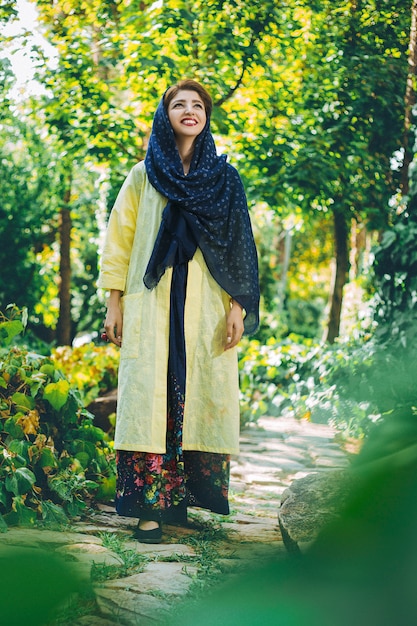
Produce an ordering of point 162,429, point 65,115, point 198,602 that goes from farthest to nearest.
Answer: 1. point 65,115
2. point 162,429
3. point 198,602

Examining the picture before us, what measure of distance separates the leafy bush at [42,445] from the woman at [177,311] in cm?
26

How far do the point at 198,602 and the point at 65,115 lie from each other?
4.49 meters

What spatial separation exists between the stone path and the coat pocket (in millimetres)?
544

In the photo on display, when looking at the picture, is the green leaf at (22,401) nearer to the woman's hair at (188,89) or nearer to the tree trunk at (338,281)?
the woman's hair at (188,89)

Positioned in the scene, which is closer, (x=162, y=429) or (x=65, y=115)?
(x=162, y=429)

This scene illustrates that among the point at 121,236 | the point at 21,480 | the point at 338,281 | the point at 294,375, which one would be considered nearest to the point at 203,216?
the point at 121,236

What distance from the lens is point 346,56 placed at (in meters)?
4.14

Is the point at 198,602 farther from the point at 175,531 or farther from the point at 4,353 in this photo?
the point at 4,353

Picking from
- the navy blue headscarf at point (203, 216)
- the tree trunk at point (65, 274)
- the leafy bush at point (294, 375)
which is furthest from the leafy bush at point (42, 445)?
the tree trunk at point (65, 274)

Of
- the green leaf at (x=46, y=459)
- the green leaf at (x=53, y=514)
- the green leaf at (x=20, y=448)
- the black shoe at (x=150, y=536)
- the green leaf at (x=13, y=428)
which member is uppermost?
the green leaf at (x=13, y=428)

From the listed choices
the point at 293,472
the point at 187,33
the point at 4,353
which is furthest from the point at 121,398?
the point at 187,33

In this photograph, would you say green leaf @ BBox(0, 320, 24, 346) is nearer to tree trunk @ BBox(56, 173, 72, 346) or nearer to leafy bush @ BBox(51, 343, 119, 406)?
leafy bush @ BBox(51, 343, 119, 406)

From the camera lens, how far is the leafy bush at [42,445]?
2.33 metres

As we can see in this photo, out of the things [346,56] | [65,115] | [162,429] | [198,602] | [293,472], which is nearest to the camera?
[198,602]
